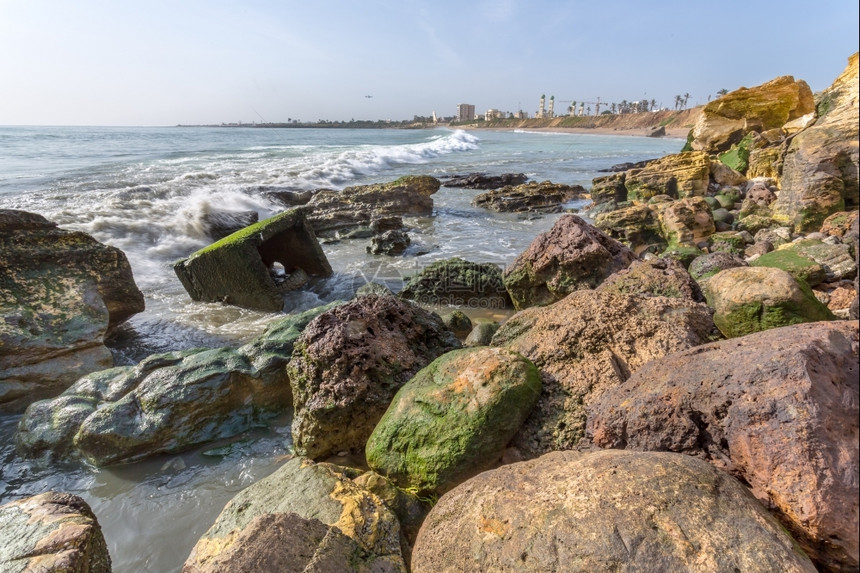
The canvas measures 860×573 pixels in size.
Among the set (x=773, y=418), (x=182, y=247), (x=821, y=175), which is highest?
(x=821, y=175)

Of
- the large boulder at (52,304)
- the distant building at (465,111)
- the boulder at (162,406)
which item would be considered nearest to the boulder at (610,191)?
the boulder at (162,406)

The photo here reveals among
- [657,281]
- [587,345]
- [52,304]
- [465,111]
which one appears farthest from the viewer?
[465,111]

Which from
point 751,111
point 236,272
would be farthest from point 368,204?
point 751,111

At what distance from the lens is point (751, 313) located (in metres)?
3.19

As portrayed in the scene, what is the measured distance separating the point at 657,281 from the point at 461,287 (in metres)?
2.53

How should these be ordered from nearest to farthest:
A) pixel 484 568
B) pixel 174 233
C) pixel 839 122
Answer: pixel 484 568, pixel 839 122, pixel 174 233

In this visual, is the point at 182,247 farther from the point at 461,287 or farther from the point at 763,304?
the point at 763,304

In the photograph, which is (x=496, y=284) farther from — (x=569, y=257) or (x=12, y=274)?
(x=12, y=274)

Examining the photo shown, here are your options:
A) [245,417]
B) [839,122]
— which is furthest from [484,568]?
[839,122]

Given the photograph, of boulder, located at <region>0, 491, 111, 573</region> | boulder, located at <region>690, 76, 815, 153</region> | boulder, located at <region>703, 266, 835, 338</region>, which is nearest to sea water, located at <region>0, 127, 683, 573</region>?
boulder, located at <region>0, 491, 111, 573</region>

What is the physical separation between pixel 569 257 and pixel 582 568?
12.4ft

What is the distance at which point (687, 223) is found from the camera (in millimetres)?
7375

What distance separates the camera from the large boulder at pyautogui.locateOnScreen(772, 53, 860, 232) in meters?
6.41

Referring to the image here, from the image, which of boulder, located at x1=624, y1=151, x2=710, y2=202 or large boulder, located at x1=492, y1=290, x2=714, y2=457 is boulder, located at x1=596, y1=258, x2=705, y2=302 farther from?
boulder, located at x1=624, y1=151, x2=710, y2=202
